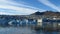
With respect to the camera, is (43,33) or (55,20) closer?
(43,33)

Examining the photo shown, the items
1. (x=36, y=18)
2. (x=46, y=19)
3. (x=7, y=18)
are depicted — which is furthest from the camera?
(x=46, y=19)

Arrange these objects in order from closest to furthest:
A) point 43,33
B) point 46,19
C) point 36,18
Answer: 1. point 43,33
2. point 36,18
3. point 46,19

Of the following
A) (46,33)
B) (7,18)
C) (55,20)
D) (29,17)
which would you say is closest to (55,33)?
(46,33)

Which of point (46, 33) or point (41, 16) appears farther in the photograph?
point (41, 16)

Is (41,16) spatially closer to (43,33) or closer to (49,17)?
(49,17)

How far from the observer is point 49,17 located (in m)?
49.2

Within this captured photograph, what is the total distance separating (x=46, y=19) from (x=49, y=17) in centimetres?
149

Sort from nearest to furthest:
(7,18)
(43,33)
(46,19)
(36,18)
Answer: (43,33)
(7,18)
(36,18)
(46,19)

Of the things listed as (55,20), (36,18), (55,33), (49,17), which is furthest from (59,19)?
(55,33)

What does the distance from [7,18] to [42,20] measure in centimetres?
840

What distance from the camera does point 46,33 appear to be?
21156 millimetres

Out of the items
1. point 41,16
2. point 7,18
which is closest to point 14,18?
point 7,18

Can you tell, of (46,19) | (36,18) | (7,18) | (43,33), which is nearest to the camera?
(43,33)

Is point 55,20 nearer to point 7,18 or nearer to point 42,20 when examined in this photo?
point 42,20
